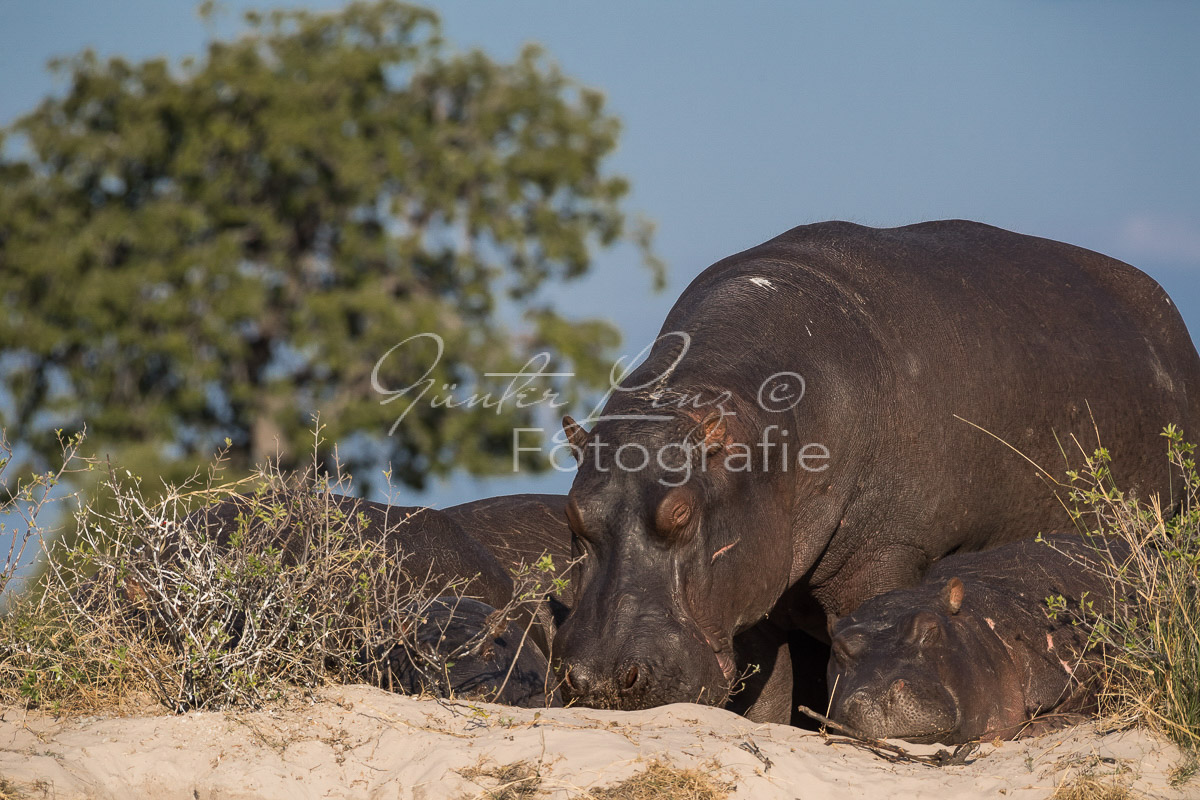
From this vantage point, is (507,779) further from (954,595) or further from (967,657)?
(954,595)

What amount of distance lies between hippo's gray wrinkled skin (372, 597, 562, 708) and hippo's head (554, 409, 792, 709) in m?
0.27

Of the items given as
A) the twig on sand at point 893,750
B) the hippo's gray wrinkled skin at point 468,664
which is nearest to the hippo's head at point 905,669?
the twig on sand at point 893,750

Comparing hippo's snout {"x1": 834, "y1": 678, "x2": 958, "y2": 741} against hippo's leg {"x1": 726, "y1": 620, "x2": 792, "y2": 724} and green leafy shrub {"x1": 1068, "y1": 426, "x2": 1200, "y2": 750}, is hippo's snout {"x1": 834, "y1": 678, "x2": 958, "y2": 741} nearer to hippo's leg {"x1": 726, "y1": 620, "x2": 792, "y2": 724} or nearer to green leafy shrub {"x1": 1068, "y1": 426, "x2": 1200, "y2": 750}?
green leafy shrub {"x1": 1068, "y1": 426, "x2": 1200, "y2": 750}

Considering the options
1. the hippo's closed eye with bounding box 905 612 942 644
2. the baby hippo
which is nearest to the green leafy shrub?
the baby hippo

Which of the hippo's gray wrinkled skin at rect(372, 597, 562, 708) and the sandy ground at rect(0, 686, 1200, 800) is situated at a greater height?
the hippo's gray wrinkled skin at rect(372, 597, 562, 708)

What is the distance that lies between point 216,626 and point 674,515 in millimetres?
1927

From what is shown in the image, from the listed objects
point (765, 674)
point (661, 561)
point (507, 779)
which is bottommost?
point (765, 674)

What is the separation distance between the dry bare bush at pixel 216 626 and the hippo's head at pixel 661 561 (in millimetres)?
438

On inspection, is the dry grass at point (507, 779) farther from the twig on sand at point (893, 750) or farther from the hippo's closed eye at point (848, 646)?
the hippo's closed eye at point (848, 646)

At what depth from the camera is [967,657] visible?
614 cm

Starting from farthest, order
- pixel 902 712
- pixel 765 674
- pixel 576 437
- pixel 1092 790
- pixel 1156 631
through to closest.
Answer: pixel 765 674 → pixel 576 437 → pixel 902 712 → pixel 1156 631 → pixel 1092 790

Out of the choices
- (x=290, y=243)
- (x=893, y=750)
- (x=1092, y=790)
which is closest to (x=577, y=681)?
(x=893, y=750)

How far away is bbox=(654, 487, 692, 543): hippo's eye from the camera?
616cm

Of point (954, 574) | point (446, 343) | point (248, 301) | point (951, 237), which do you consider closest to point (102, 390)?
point (248, 301)
